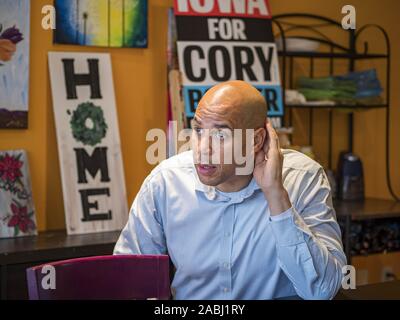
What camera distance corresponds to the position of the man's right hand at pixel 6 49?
8.91ft

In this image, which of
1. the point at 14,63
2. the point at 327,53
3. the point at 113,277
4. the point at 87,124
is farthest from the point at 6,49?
the point at 327,53

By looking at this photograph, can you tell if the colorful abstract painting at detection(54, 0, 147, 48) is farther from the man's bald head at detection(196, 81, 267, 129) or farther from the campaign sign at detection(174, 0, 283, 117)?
the man's bald head at detection(196, 81, 267, 129)

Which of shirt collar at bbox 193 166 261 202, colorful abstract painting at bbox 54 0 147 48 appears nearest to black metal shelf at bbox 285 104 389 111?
colorful abstract painting at bbox 54 0 147 48

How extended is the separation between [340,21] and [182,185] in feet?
7.67

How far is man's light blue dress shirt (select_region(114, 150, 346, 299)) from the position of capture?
63.3 inches

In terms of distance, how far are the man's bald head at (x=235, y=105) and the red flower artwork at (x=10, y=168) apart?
1.41m

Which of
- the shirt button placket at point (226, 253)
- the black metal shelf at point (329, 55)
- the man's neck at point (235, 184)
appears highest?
the black metal shelf at point (329, 55)

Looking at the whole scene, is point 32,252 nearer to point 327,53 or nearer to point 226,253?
point 226,253

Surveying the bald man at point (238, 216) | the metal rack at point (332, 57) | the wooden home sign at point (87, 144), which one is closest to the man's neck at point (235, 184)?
the bald man at point (238, 216)

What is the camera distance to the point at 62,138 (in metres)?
2.79

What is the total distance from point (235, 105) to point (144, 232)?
465 millimetres

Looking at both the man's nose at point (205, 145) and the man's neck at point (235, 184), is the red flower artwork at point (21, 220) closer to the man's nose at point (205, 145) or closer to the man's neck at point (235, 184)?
the man's neck at point (235, 184)

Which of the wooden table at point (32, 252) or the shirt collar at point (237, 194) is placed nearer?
the shirt collar at point (237, 194)

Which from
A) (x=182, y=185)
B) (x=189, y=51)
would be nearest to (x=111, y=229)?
(x=189, y=51)
